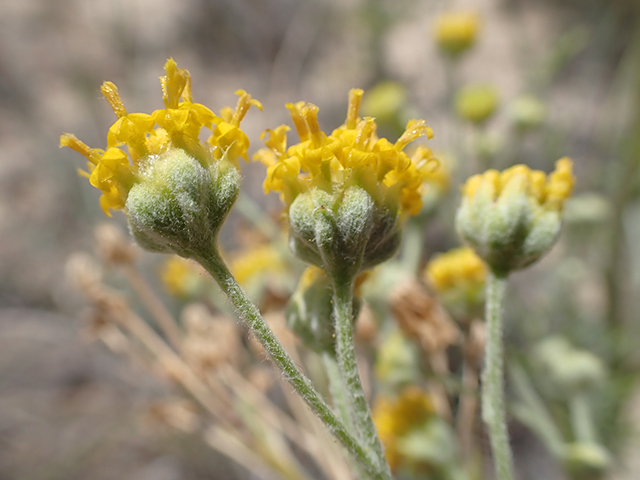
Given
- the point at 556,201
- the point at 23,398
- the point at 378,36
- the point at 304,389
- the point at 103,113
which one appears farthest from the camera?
the point at 103,113

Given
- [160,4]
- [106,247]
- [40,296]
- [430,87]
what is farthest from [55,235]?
[430,87]

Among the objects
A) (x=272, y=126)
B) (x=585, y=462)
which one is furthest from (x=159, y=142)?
(x=272, y=126)

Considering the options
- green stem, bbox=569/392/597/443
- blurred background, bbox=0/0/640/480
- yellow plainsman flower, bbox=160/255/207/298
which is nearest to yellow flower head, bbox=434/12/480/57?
blurred background, bbox=0/0/640/480

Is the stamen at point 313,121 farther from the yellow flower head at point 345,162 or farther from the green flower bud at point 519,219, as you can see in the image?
the green flower bud at point 519,219

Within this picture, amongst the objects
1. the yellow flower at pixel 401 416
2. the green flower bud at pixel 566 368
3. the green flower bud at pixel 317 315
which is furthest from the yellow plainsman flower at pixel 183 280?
the green flower bud at pixel 566 368

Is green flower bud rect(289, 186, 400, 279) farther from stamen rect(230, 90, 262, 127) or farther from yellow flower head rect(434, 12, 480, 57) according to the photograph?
yellow flower head rect(434, 12, 480, 57)

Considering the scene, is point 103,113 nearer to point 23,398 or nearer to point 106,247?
point 23,398

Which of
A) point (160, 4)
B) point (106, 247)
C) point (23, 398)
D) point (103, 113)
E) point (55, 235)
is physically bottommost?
point (106, 247)
